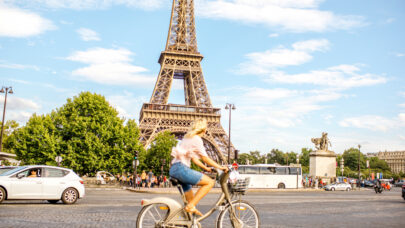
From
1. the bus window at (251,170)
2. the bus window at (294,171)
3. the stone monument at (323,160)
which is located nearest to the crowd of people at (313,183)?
the stone monument at (323,160)

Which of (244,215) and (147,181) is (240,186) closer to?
(244,215)

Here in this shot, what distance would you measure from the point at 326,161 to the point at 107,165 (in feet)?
76.9

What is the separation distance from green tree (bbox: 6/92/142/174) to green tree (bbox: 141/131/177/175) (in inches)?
556

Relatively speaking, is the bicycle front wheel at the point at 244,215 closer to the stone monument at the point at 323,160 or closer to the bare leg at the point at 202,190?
the bare leg at the point at 202,190

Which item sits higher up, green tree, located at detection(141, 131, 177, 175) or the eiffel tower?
the eiffel tower

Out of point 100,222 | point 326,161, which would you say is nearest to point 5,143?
point 326,161

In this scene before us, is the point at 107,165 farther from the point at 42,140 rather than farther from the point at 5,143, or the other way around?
the point at 5,143

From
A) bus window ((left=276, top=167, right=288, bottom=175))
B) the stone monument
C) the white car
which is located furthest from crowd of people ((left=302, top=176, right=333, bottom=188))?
the white car

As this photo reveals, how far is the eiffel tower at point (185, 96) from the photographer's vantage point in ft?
201

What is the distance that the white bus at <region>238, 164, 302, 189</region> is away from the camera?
4438 centimetres

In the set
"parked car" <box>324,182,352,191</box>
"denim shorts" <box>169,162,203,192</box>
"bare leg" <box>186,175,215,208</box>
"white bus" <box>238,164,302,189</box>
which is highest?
"denim shorts" <box>169,162,203,192</box>

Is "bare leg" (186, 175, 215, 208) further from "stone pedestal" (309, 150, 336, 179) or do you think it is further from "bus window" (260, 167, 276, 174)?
"stone pedestal" (309, 150, 336, 179)

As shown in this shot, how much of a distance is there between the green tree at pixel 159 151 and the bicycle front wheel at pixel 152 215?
5532 centimetres

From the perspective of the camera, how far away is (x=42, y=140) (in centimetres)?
4381
